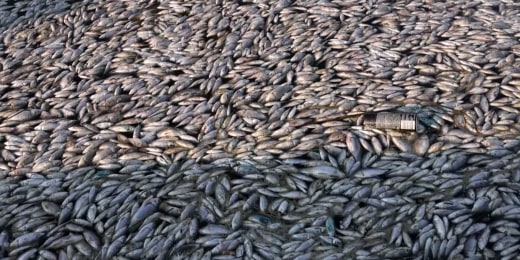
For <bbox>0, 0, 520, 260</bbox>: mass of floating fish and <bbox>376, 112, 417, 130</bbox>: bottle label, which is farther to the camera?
<bbox>376, 112, 417, 130</bbox>: bottle label

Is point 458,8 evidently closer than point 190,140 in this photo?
No


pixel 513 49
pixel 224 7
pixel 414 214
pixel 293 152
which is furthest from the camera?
pixel 224 7

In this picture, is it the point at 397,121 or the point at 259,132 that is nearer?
the point at 397,121

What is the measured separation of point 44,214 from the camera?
3.56 m

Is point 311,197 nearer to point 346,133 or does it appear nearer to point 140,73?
point 346,133

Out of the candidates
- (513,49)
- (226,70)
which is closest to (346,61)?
(226,70)

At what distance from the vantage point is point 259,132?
398 centimetres

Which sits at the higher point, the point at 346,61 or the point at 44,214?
the point at 346,61

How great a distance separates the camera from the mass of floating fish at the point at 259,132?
334 centimetres

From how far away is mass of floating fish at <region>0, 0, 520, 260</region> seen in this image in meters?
3.34

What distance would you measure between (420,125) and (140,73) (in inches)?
79.2

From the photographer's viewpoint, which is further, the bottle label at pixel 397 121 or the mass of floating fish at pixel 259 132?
the bottle label at pixel 397 121

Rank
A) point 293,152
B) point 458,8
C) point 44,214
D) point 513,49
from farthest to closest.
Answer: point 458,8 < point 513,49 < point 293,152 < point 44,214

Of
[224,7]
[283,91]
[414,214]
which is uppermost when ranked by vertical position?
[224,7]
